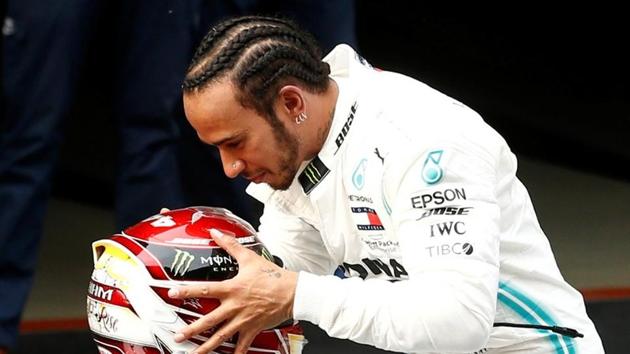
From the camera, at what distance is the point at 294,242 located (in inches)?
108

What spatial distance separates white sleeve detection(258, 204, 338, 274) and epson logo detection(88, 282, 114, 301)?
0.42 m

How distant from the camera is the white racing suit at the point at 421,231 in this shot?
222 cm

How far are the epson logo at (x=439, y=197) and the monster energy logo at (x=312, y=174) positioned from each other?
9.6 inches

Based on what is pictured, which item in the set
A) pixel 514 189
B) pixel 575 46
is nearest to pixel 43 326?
pixel 514 189

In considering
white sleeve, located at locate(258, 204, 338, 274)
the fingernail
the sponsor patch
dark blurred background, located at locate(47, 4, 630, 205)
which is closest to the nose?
the fingernail

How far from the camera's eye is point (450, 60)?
6.42 m

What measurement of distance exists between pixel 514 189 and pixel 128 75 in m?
1.61

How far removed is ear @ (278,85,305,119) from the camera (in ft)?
7.75

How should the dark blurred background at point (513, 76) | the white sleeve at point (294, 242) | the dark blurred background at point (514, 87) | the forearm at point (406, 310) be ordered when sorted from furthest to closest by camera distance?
the dark blurred background at point (513, 76)
the dark blurred background at point (514, 87)
the white sleeve at point (294, 242)
the forearm at point (406, 310)

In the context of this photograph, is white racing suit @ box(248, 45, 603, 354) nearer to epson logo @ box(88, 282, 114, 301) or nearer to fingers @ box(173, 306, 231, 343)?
fingers @ box(173, 306, 231, 343)

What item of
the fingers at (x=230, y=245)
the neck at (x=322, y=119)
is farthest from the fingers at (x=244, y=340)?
the neck at (x=322, y=119)

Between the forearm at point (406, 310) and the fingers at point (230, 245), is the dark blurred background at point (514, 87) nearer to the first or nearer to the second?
the fingers at point (230, 245)

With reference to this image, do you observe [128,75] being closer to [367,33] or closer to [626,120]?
[367,33]

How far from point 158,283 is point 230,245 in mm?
140
